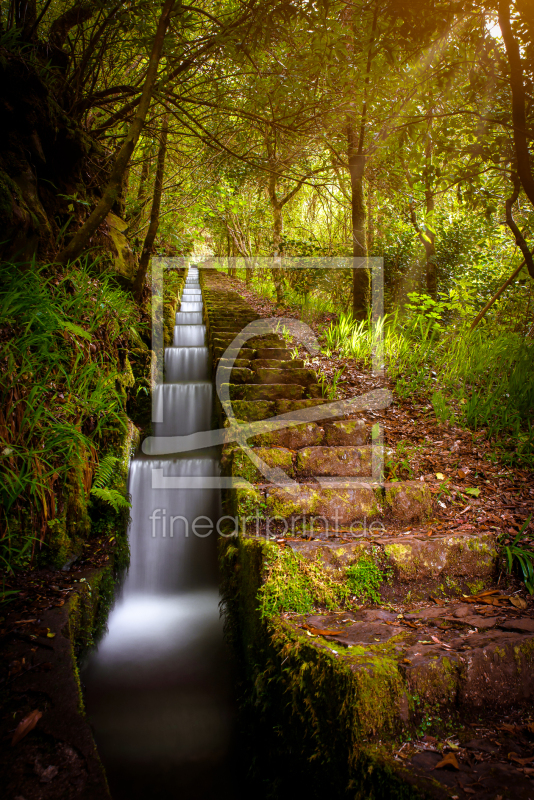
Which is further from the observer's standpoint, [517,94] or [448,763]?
[517,94]

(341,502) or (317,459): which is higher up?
(317,459)

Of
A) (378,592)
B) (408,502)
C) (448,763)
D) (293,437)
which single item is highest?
(293,437)

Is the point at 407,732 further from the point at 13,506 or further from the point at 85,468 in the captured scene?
the point at 85,468

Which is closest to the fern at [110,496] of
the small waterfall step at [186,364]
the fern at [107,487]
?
the fern at [107,487]

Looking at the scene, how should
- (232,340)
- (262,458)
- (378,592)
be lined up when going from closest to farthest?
(378,592), (262,458), (232,340)

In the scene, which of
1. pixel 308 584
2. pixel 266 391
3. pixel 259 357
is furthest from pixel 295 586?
pixel 259 357

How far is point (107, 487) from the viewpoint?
3.08 metres

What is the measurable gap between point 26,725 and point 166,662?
4.09ft

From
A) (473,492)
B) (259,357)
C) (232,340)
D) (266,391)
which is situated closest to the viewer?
(473,492)

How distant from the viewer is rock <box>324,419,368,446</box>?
11.9ft

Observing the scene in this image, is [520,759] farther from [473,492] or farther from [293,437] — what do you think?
[293,437]

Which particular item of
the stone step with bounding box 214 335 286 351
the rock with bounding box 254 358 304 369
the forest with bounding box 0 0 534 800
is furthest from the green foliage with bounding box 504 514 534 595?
the stone step with bounding box 214 335 286 351

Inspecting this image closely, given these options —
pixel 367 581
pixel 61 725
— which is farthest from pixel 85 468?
pixel 367 581

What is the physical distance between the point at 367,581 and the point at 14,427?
6.98 feet
